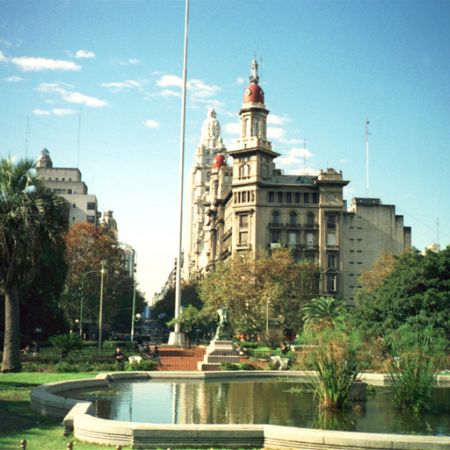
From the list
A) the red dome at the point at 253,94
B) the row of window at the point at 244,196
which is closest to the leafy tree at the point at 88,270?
the row of window at the point at 244,196

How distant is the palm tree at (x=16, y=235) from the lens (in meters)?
31.2

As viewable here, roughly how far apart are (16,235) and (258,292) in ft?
150

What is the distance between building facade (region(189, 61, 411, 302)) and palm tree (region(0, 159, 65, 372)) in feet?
204

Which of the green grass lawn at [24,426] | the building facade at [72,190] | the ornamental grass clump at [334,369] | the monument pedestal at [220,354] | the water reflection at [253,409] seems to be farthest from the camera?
the building facade at [72,190]

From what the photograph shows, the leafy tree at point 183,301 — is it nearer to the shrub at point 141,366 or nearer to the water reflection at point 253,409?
the shrub at point 141,366

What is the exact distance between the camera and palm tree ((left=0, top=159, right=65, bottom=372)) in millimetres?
31172

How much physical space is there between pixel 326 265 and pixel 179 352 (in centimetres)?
4423

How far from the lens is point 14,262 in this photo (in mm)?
31156

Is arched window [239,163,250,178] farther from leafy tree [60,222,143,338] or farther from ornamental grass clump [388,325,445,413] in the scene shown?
ornamental grass clump [388,325,445,413]

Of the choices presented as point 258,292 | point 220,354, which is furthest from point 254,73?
point 220,354

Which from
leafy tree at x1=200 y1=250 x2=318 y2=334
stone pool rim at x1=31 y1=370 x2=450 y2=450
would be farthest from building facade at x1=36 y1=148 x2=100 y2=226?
stone pool rim at x1=31 y1=370 x2=450 y2=450

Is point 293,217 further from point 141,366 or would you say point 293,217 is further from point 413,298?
point 141,366

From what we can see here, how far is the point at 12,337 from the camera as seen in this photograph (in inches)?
1240

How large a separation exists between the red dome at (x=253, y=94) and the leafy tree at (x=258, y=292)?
26.2 m
